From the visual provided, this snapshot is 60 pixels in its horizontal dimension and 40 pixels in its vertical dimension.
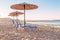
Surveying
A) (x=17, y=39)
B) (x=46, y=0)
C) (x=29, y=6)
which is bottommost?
(x=17, y=39)

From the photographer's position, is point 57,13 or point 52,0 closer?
point 52,0

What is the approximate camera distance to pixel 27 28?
7121mm

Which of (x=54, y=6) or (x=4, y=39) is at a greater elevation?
(x=54, y=6)

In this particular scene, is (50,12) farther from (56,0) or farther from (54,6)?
(56,0)

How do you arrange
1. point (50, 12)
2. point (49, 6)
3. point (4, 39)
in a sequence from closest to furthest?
point (4, 39) → point (49, 6) → point (50, 12)

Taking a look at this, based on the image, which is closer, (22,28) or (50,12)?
(22,28)

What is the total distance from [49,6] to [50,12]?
5.97 ft

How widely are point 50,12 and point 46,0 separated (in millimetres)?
4673

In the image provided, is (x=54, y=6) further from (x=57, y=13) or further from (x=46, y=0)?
(x=46, y=0)

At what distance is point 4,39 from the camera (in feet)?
14.4

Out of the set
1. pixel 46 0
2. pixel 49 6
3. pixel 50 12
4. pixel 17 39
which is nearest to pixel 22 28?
pixel 17 39

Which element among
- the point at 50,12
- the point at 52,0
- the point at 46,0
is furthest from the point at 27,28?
the point at 50,12

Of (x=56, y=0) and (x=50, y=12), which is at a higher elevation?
(x=56, y=0)

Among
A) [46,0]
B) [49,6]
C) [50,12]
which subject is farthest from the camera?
[50,12]
